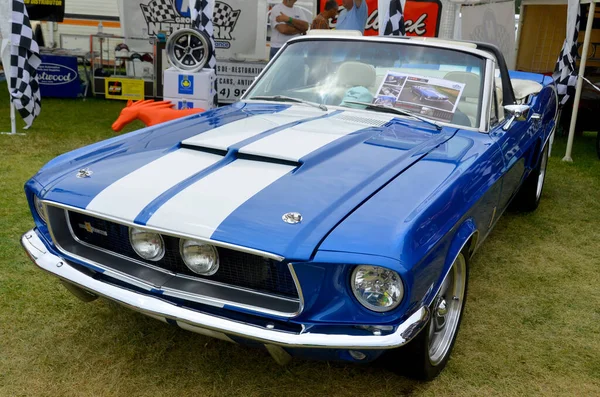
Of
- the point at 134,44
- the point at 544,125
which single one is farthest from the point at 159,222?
the point at 134,44

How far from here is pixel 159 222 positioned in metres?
2.04

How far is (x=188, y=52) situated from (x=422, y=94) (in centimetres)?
468

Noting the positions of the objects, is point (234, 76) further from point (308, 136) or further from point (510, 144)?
point (308, 136)

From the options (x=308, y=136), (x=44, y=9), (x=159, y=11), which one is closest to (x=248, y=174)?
(x=308, y=136)

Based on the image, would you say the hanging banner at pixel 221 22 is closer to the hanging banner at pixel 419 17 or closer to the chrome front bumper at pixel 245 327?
the hanging banner at pixel 419 17

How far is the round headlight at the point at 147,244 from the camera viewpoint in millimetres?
2203

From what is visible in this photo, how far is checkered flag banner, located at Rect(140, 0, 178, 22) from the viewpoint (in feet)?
37.8

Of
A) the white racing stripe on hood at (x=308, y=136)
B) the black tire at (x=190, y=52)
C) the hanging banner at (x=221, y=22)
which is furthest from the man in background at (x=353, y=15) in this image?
the white racing stripe on hood at (x=308, y=136)

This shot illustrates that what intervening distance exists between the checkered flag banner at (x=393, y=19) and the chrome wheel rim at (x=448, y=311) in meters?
4.97

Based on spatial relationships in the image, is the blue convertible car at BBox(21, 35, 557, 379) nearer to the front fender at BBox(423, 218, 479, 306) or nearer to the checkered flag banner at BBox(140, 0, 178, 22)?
the front fender at BBox(423, 218, 479, 306)

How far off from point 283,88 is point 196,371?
5.93 feet

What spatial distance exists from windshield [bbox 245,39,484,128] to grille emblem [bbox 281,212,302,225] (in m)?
1.43

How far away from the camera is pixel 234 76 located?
393 inches

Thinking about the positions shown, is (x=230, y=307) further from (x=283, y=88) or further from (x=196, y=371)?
(x=283, y=88)
